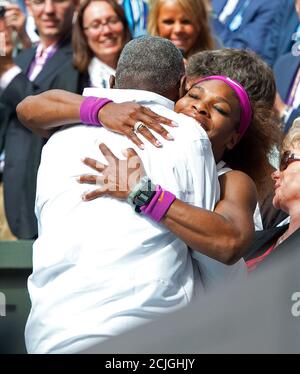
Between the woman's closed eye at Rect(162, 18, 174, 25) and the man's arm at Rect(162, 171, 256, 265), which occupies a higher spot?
the man's arm at Rect(162, 171, 256, 265)

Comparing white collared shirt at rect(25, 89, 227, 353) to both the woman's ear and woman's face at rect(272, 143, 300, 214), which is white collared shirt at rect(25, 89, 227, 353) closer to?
the woman's ear

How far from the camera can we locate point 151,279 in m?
2.57

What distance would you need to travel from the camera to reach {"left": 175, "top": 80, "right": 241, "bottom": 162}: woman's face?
3004 millimetres

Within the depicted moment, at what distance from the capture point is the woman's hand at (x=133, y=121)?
8.91 feet

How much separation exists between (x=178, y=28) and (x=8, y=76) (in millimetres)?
1089

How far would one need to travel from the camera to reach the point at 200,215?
259cm

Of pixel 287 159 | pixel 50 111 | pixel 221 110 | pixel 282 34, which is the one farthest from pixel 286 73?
pixel 50 111

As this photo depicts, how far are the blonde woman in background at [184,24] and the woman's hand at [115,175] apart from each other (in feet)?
9.30

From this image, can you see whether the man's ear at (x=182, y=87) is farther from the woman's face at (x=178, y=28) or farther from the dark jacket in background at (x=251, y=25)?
the dark jacket in background at (x=251, y=25)

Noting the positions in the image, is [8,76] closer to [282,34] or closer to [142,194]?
[282,34]

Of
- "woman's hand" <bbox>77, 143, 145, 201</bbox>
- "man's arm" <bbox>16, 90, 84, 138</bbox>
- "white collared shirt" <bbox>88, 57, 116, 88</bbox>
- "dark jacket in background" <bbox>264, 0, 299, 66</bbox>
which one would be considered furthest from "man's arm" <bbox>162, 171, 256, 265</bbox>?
"dark jacket in background" <bbox>264, 0, 299, 66</bbox>

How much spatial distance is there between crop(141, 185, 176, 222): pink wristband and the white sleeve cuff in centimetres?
319
